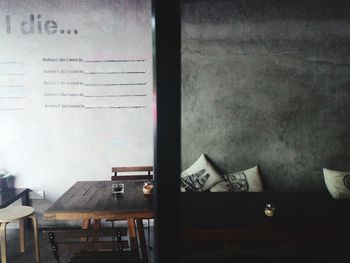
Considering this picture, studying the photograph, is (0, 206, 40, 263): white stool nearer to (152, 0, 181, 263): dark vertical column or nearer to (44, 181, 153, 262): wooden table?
(44, 181, 153, 262): wooden table

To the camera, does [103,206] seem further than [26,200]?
No

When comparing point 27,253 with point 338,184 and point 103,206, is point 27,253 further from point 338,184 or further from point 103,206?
point 338,184

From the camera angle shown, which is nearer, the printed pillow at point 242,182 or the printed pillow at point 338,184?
the printed pillow at point 338,184

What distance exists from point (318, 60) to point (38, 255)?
146 inches

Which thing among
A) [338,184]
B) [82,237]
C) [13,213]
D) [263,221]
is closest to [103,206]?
[82,237]

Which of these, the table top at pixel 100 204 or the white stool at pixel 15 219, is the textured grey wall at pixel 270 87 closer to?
the table top at pixel 100 204

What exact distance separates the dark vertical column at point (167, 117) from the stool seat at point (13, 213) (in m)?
2.51

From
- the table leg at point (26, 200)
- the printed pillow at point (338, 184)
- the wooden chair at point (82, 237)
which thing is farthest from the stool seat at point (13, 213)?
the printed pillow at point (338, 184)

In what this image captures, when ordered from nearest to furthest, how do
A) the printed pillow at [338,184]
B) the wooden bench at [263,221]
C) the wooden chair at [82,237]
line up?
the wooden chair at [82,237] → the wooden bench at [263,221] → the printed pillow at [338,184]

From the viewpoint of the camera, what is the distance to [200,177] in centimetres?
377

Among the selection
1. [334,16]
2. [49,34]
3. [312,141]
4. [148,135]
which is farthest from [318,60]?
[49,34]

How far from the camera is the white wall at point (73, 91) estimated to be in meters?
3.81

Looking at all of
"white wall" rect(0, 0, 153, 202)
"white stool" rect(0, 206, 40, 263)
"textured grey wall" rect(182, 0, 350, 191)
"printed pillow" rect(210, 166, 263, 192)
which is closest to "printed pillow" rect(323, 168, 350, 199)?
"textured grey wall" rect(182, 0, 350, 191)

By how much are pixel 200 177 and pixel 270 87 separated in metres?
1.36
